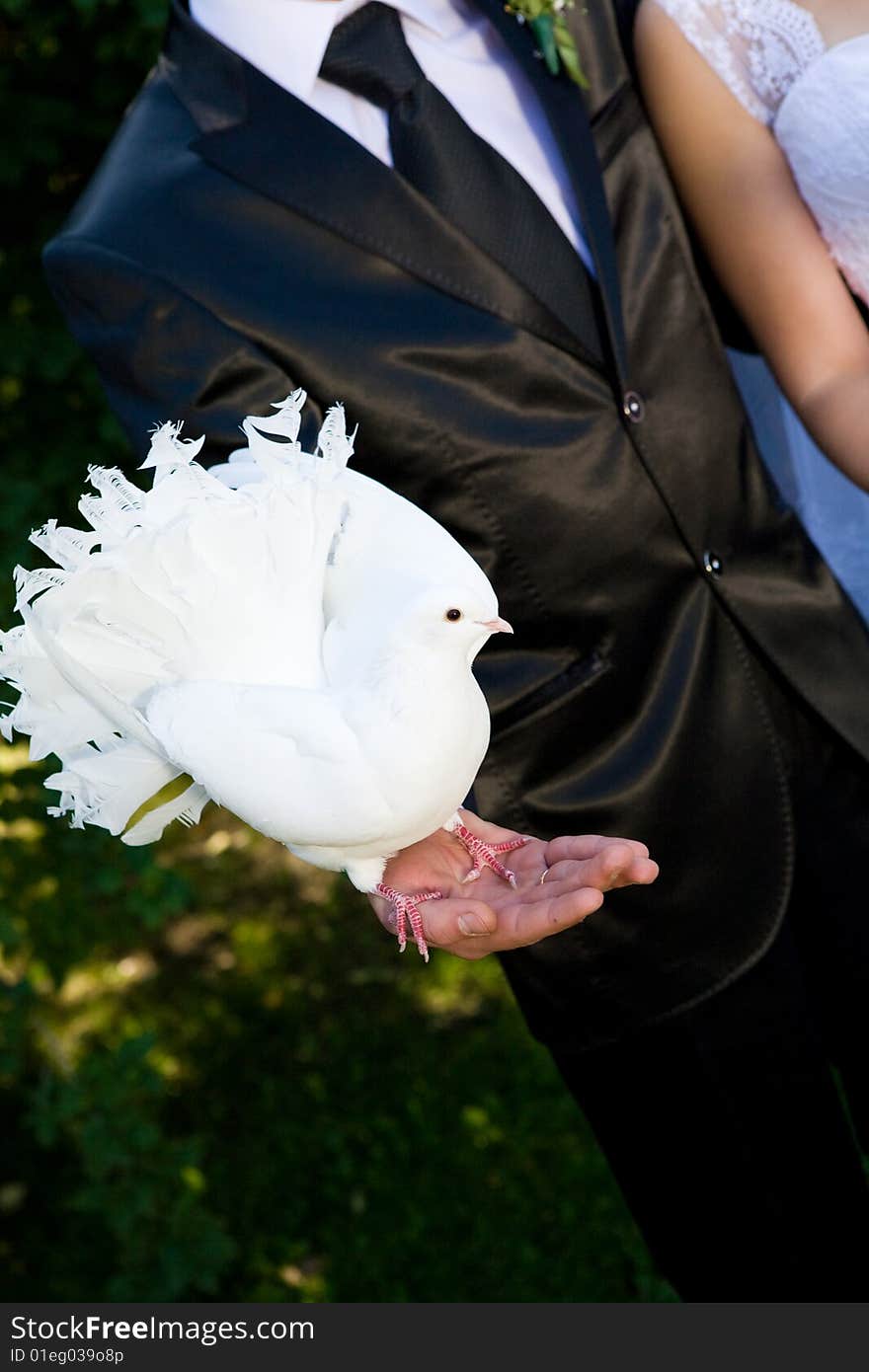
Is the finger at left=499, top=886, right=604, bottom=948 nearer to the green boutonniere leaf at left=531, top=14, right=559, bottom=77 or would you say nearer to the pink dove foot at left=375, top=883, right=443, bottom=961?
the pink dove foot at left=375, top=883, right=443, bottom=961

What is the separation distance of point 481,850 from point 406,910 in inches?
5.6

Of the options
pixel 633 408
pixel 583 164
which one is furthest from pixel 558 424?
pixel 583 164

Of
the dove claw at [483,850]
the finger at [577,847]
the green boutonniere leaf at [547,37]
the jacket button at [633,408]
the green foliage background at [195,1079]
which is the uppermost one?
the green boutonniere leaf at [547,37]

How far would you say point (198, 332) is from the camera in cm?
187

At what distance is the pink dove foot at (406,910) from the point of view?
5.10 feet

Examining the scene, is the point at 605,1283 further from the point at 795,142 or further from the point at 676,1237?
the point at 795,142

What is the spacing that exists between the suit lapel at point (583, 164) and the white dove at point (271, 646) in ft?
2.11

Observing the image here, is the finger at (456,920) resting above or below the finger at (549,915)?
below

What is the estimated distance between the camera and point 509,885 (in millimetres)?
1632

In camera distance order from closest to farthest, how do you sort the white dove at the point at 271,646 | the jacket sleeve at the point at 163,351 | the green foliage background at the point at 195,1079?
1. the white dove at the point at 271,646
2. the jacket sleeve at the point at 163,351
3. the green foliage background at the point at 195,1079

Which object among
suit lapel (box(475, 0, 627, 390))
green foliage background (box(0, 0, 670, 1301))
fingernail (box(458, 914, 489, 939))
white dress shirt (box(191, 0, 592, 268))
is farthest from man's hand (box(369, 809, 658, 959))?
green foliage background (box(0, 0, 670, 1301))

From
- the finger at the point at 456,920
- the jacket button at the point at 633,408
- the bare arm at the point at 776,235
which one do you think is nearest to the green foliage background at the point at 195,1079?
the bare arm at the point at 776,235

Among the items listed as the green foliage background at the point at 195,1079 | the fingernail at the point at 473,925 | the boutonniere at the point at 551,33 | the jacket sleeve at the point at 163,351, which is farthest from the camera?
the green foliage background at the point at 195,1079

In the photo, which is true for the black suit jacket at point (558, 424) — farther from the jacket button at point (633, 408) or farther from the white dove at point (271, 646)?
the white dove at point (271, 646)
